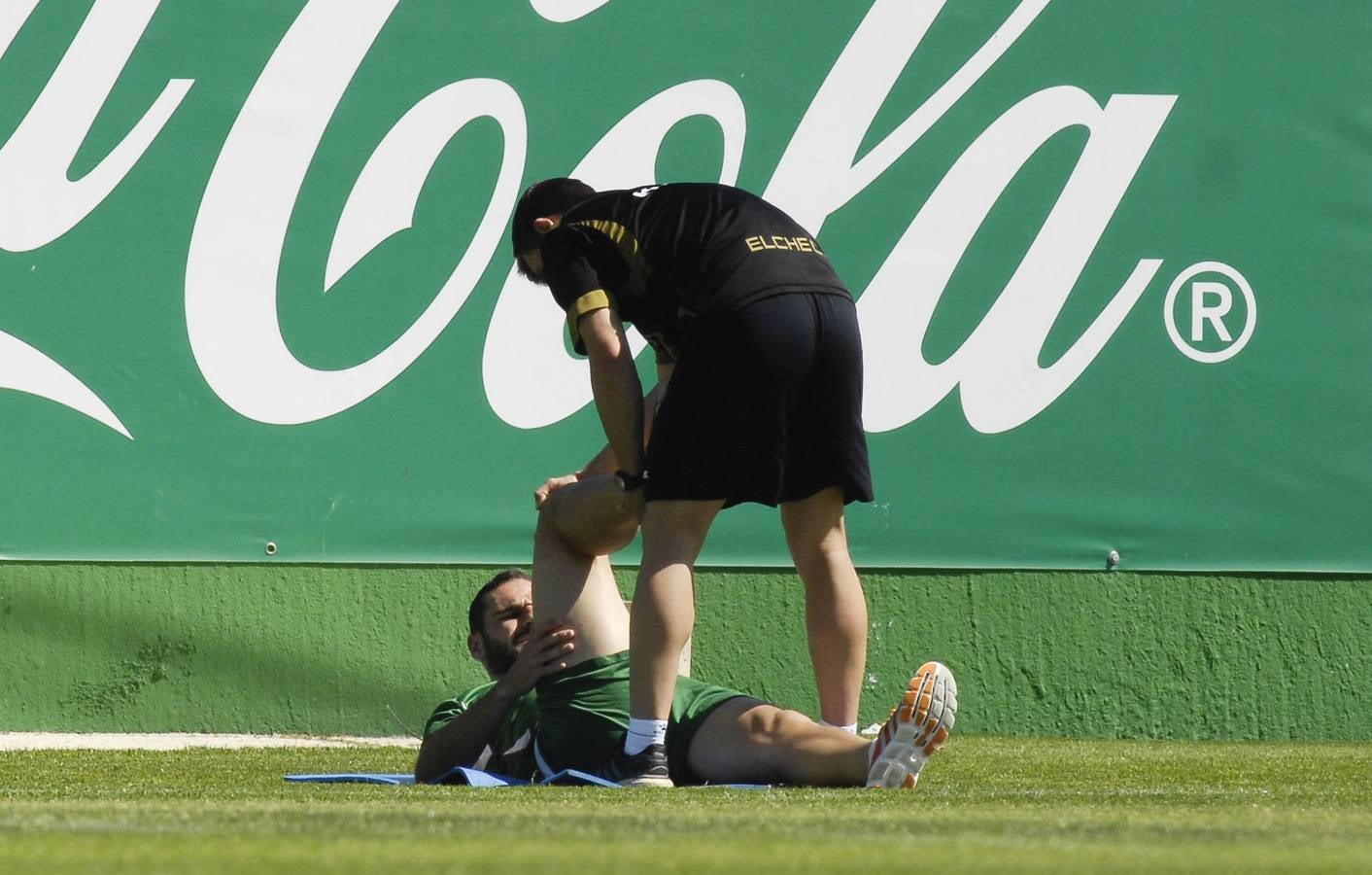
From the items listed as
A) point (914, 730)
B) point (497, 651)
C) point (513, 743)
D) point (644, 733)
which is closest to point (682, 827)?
point (914, 730)

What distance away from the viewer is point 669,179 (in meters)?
5.20

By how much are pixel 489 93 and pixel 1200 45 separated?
82.6 inches

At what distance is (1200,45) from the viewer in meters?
5.17

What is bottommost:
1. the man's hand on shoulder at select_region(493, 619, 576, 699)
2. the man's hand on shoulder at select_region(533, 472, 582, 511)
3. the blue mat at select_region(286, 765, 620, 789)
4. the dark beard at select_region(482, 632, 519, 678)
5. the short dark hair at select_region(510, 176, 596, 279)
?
the blue mat at select_region(286, 765, 620, 789)

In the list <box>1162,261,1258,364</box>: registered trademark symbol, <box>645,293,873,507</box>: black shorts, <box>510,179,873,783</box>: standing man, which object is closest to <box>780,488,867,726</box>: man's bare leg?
<box>510,179,873,783</box>: standing man

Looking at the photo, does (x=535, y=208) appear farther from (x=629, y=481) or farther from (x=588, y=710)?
(x=588, y=710)

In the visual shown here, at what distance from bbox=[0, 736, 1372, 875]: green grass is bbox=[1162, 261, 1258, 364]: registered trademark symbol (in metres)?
2.11

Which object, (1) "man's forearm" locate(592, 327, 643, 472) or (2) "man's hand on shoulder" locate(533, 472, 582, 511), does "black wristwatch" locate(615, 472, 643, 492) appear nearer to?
(1) "man's forearm" locate(592, 327, 643, 472)

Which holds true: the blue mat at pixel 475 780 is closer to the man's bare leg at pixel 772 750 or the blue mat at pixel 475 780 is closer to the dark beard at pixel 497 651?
the man's bare leg at pixel 772 750

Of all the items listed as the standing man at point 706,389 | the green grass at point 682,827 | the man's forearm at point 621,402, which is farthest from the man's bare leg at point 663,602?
the green grass at point 682,827

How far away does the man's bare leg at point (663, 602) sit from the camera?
9.46 feet

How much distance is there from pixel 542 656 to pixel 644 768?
0.34 meters

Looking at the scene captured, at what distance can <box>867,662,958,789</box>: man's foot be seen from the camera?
8.74 feet

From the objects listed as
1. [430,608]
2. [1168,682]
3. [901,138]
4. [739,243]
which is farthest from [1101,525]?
[739,243]
